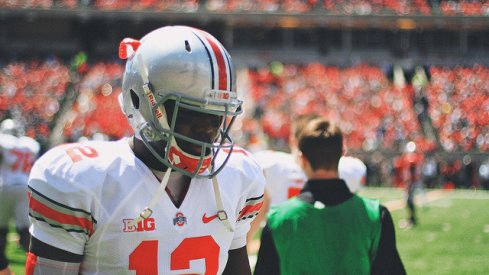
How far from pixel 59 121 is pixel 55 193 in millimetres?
23592

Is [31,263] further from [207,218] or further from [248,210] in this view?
[248,210]

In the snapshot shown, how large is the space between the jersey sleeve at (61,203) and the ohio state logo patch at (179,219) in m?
0.25

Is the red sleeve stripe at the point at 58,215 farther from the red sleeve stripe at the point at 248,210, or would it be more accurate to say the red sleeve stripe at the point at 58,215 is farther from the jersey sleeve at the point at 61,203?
the red sleeve stripe at the point at 248,210

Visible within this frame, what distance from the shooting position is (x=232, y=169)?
2.44 metres

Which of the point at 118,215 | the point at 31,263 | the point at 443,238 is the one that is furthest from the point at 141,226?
the point at 443,238

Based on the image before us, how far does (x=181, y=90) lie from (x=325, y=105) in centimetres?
2305

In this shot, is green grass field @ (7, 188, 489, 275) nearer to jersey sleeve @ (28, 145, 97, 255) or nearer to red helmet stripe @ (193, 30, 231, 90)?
jersey sleeve @ (28, 145, 97, 255)

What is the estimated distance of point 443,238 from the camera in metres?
10.7

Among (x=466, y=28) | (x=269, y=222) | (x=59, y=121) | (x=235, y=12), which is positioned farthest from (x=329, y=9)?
(x=269, y=222)

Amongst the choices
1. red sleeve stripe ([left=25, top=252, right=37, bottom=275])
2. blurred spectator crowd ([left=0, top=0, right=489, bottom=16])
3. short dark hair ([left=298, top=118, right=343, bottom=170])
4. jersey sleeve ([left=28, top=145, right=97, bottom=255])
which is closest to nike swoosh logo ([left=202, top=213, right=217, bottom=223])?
jersey sleeve ([left=28, top=145, right=97, bottom=255])

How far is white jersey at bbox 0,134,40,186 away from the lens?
743cm

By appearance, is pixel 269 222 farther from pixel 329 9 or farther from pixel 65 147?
pixel 329 9

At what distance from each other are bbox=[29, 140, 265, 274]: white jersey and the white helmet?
11cm

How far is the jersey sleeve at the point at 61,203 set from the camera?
6.85 ft
